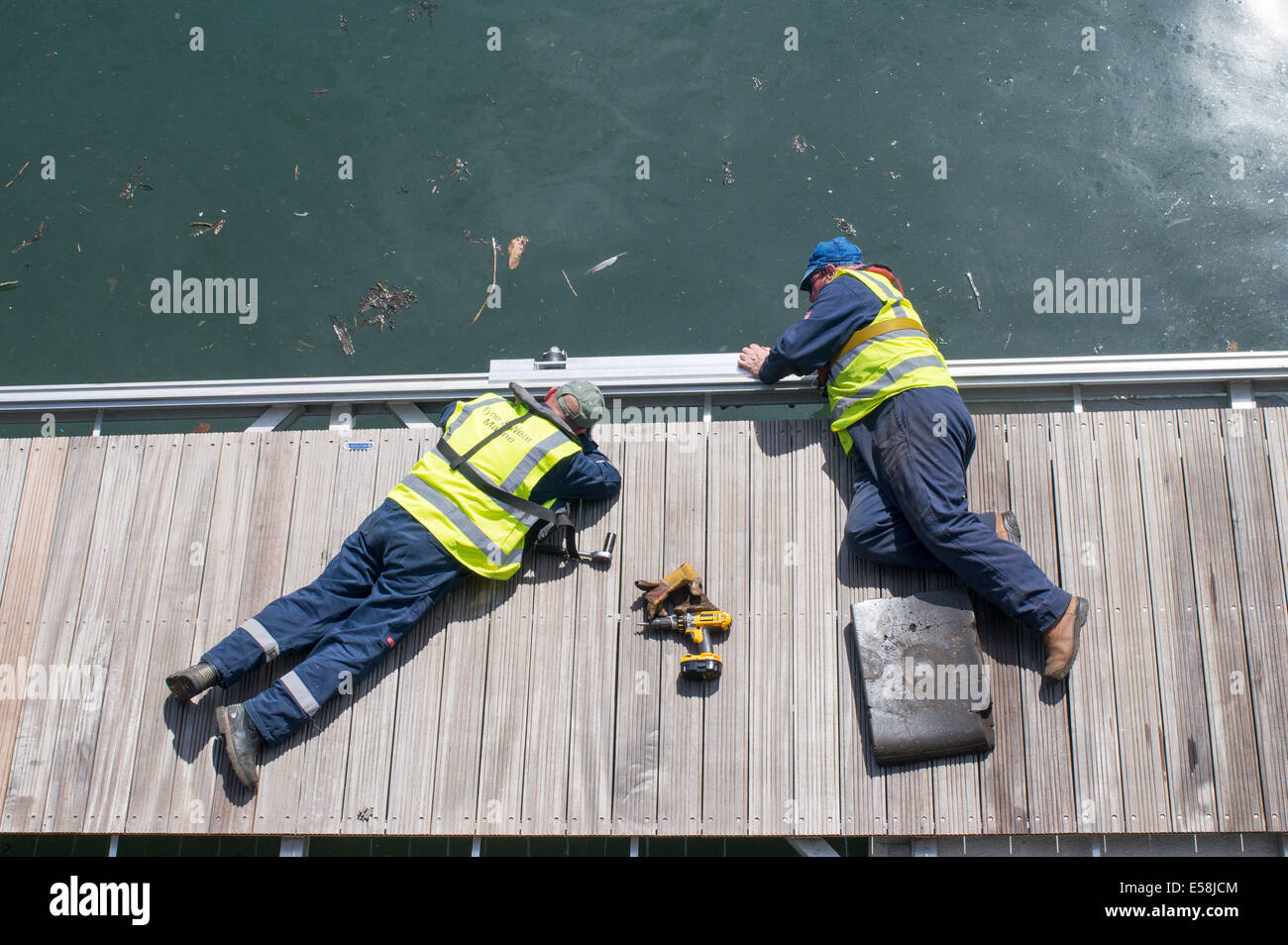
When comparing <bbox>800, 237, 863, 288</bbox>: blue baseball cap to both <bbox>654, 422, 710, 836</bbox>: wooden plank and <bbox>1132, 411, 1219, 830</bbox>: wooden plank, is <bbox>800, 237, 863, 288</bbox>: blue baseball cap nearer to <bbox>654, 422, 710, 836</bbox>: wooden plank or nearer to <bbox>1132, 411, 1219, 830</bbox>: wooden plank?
<bbox>654, 422, 710, 836</bbox>: wooden plank

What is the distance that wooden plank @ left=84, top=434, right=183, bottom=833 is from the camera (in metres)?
5.26

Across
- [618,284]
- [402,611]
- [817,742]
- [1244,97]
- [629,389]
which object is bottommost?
[817,742]

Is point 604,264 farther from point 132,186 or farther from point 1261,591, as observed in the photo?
point 1261,591

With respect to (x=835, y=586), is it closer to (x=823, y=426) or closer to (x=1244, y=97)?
(x=823, y=426)

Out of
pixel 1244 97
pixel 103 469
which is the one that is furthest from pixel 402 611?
pixel 1244 97

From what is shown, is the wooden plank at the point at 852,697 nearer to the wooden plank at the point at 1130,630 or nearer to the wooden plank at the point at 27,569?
the wooden plank at the point at 1130,630

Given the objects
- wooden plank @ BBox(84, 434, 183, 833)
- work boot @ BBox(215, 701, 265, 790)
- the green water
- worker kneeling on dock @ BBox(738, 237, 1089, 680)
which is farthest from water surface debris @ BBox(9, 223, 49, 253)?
worker kneeling on dock @ BBox(738, 237, 1089, 680)

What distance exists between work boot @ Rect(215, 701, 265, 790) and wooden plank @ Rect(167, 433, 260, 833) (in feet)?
0.57

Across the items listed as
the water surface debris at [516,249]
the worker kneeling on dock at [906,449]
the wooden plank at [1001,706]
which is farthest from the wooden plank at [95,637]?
the wooden plank at [1001,706]

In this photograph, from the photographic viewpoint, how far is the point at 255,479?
579 centimetres

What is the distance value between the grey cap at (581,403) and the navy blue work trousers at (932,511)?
1.40 meters

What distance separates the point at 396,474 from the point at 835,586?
8.41ft

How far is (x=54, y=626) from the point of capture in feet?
18.4

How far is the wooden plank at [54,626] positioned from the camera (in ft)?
17.4
